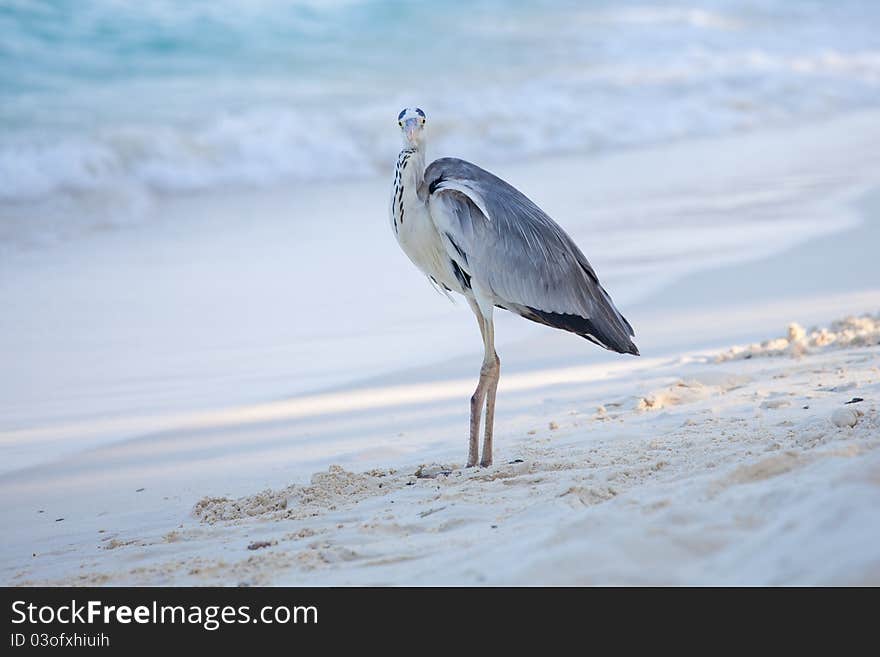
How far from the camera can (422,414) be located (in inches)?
250

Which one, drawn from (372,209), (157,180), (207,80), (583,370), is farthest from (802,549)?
(207,80)

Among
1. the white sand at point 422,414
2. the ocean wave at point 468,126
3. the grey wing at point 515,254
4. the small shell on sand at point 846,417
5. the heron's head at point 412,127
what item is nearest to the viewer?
the white sand at point 422,414

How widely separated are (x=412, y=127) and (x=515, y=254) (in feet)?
2.40

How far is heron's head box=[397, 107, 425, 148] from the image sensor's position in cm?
555

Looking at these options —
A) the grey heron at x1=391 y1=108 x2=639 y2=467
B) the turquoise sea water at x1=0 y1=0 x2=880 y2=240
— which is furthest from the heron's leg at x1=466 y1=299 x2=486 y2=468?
the turquoise sea water at x1=0 y1=0 x2=880 y2=240

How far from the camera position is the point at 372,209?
1248cm

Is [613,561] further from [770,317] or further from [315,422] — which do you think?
[770,317]

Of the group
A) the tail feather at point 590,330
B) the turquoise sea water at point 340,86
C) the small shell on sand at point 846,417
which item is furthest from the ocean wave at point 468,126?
the small shell on sand at point 846,417

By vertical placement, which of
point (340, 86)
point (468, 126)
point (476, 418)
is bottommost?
point (476, 418)

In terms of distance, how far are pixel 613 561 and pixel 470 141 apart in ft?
51.1

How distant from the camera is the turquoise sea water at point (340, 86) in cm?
1534

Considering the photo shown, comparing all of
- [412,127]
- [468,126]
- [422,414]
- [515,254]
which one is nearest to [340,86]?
[468,126]

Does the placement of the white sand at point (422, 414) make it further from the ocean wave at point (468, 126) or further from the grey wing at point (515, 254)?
the ocean wave at point (468, 126)

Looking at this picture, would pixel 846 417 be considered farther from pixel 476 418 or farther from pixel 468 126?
pixel 468 126
